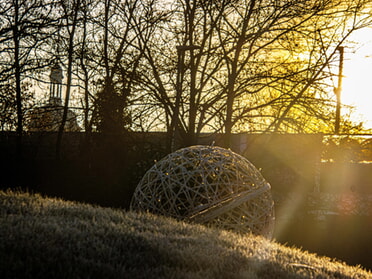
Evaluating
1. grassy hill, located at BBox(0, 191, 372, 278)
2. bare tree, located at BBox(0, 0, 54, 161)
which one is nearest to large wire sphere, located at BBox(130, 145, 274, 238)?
grassy hill, located at BBox(0, 191, 372, 278)

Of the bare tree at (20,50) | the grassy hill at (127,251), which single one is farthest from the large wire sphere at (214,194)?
the bare tree at (20,50)

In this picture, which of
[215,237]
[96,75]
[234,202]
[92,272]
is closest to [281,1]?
[96,75]

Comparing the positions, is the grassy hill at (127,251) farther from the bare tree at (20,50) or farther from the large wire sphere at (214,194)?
the bare tree at (20,50)

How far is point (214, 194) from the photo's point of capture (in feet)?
25.3

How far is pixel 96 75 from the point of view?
16828mm

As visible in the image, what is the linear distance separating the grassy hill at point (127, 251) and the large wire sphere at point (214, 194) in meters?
0.92

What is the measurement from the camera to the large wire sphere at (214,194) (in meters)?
7.34

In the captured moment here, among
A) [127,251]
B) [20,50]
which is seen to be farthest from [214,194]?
[20,50]

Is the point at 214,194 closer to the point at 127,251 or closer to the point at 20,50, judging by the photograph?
the point at 127,251

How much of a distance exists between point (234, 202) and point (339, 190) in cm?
1384

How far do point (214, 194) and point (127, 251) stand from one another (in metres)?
3.13

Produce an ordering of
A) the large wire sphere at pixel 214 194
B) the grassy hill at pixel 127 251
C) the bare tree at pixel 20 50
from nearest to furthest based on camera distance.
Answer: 1. the grassy hill at pixel 127 251
2. the large wire sphere at pixel 214 194
3. the bare tree at pixel 20 50

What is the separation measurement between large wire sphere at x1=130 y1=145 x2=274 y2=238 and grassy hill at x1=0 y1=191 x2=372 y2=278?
92 cm

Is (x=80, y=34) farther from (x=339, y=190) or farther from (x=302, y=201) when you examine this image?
(x=339, y=190)
